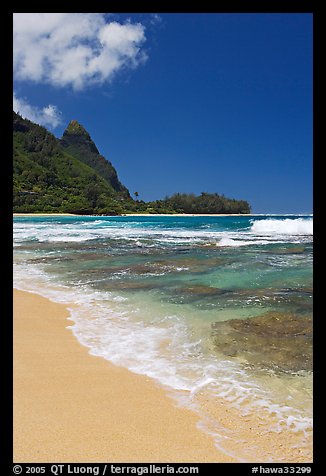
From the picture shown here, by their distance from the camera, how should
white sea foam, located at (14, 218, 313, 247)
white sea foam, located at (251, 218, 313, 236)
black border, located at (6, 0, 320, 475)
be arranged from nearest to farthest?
black border, located at (6, 0, 320, 475) < white sea foam, located at (14, 218, 313, 247) < white sea foam, located at (251, 218, 313, 236)

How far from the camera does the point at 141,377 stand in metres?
3.69

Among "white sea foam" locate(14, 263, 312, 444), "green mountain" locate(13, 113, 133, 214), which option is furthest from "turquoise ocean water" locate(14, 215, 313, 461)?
"green mountain" locate(13, 113, 133, 214)

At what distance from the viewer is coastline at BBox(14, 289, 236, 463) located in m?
2.42

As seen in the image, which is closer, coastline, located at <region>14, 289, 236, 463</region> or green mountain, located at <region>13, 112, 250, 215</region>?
coastline, located at <region>14, 289, 236, 463</region>

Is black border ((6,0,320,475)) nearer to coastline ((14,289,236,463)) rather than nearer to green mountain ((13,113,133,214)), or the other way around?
coastline ((14,289,236,463))

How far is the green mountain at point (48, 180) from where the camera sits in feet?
353

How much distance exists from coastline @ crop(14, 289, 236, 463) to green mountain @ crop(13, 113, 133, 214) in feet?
344

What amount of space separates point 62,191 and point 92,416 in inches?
5115
